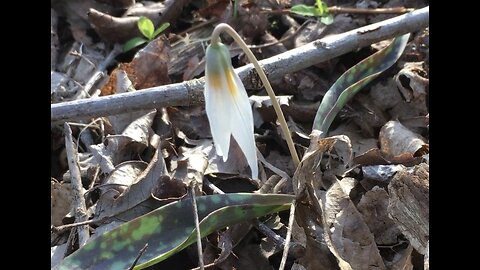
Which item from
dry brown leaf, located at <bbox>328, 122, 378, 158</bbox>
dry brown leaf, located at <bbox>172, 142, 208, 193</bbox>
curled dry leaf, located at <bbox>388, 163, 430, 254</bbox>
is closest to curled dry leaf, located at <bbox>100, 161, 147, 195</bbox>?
dry brown leaf, located at <bbox>172, 142, 208, 193</bbox>

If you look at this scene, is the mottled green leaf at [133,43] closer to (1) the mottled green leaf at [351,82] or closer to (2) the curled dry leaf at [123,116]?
(2) the curled dry leaf at [123,116]

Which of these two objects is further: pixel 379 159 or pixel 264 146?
pixel 264 146

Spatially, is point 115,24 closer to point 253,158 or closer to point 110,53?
point 110,53

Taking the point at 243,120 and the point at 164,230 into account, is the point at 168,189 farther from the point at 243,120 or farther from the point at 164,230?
the point at 243,120

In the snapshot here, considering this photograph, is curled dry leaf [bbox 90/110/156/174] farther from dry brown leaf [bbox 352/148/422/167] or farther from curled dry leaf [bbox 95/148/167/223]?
dry brown leaf [bbox 352/148/422/167]

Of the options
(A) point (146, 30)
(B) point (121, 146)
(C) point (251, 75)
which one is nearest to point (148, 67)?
(A) point (146, 30)

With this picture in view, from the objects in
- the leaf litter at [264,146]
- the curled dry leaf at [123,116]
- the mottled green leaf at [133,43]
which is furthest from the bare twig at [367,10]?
the curled dry leaf at [123,116]
